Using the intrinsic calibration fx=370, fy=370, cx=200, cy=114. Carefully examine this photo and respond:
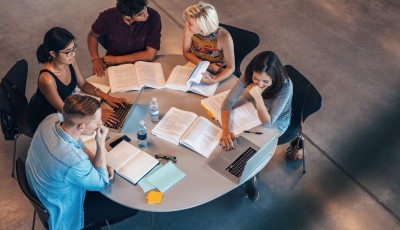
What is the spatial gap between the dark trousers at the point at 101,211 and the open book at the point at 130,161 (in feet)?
1.08

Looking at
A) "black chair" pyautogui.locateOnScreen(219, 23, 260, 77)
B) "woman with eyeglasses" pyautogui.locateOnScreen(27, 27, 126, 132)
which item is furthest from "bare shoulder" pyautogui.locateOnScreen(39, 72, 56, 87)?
"black chair" pyautogui.locateOnScreen(219, 23, 260, 77)

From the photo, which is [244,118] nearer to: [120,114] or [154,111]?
[154,111]

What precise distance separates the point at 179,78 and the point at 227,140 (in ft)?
2.68

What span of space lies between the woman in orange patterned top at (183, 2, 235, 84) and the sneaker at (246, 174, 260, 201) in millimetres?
996

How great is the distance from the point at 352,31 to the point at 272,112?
3.40 meters

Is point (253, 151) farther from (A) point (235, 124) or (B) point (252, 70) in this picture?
(B) point (252, 70)

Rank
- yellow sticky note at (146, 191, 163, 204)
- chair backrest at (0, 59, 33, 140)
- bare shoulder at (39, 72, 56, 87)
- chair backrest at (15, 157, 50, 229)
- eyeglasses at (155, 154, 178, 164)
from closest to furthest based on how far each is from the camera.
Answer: chair backrest at (15, 157, 50, 229) → yellow sticky note at (146, 191, 163, 204) → eyeglasses at (155, 154, 178, 164) → bare shoulder at (39, 72, 56, 87) → chair backrest at (0, 59, 33, 140)

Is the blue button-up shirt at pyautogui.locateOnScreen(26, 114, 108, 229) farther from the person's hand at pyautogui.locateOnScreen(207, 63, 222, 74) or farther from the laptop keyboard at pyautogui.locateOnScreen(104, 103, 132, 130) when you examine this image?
the person's hand at pyautogui.locateOnScreen(207, 63, 222, 74)

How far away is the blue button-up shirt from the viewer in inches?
90.3

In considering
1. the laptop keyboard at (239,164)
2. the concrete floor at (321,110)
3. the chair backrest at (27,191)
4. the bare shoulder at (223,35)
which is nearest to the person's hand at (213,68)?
the bare shoulder at (223,35)

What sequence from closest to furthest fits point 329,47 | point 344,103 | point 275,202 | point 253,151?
point 253,151 < point 275,202 < point 344,103 < point 329,47

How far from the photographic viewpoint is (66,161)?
7.49ft

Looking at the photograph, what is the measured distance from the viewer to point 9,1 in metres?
5.66

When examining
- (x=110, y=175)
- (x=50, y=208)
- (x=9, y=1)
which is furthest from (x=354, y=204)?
(x=9, y=1)
